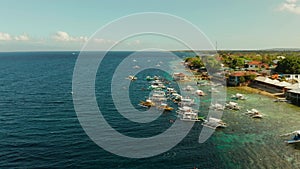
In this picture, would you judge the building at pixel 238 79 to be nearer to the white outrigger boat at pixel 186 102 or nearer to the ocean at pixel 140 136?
the ocean at pixel 140 136

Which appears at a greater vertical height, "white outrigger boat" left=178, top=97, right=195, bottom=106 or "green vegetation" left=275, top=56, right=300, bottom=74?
"green vegetation" left=275, top=56, right=300, bottom=74

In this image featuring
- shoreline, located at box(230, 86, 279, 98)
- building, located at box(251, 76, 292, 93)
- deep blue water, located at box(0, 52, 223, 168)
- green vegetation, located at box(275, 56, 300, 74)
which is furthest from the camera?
green vegetation, located at box(275, 56, 300, 74)


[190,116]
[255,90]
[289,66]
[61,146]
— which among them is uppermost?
[289,66]

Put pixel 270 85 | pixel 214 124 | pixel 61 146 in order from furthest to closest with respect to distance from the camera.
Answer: pixel 270 85 → pixel 214 124 → pixel 61 146

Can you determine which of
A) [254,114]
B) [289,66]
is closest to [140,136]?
[254,114]

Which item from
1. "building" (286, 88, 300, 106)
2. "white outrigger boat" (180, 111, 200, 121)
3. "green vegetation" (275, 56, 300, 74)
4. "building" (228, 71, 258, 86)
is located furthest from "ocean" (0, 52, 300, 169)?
"green vegetation" (275, 56, 300, 74)

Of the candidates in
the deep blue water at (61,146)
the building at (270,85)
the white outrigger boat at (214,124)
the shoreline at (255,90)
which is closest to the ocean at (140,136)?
the deep blue water at (61,146)

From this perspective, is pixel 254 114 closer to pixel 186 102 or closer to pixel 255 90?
pixel 186 102

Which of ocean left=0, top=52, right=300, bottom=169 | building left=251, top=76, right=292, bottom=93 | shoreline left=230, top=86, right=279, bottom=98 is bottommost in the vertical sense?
ocean left=0, top=52, right=300, bottom=169

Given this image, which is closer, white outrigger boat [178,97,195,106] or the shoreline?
white outrigger boat [178,97,195,106]

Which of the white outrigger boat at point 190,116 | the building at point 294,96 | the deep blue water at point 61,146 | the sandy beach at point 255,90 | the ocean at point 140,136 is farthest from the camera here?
the sandy beach at point 255,90

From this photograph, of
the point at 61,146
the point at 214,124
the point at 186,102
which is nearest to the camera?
the point at 61,146

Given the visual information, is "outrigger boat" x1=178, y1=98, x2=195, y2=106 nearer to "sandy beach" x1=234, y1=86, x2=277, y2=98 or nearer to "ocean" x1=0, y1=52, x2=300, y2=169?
"ocean" x1=0, y1=52, x2=300, y2=169
